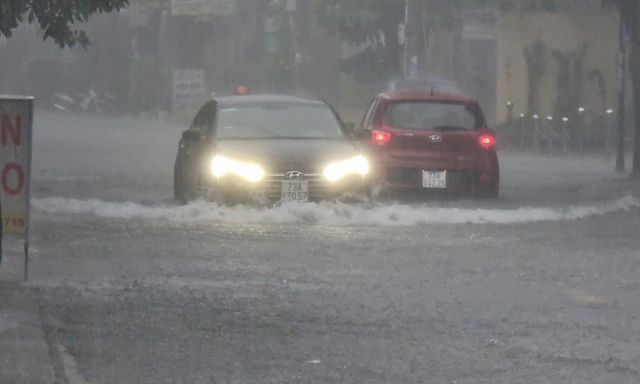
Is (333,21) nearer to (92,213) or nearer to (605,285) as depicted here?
(92,213)

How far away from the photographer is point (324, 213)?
1569 centimetres

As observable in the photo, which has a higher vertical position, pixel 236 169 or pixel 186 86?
pixel 186 86

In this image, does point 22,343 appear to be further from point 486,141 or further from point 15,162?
point 486,141

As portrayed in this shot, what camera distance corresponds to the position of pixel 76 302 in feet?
33.1

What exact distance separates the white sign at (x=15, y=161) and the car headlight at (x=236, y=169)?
524cm

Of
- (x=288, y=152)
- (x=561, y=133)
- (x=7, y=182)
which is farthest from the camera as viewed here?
(x=561, y=133)

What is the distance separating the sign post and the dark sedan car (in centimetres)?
521

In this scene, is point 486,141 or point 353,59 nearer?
point 486,141

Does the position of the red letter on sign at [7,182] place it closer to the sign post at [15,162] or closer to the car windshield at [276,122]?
the sign post at [15,162]

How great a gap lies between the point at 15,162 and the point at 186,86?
3536 cm

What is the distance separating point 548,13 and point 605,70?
215cm

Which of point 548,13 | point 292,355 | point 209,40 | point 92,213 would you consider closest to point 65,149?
point 548,13

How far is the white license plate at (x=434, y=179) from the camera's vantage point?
18016 millimetres

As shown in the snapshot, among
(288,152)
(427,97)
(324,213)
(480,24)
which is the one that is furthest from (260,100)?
(480,24)
